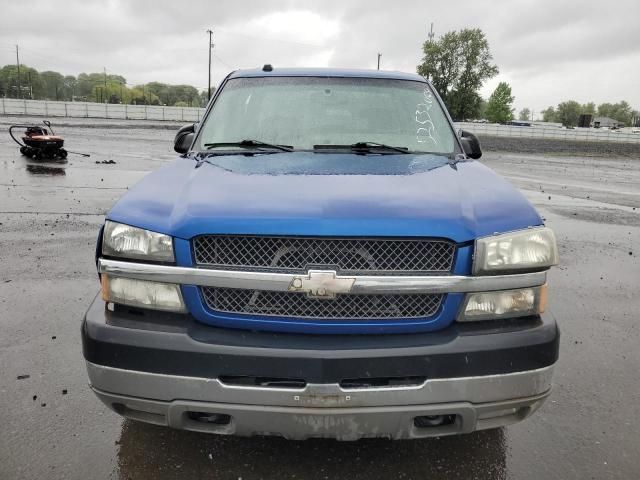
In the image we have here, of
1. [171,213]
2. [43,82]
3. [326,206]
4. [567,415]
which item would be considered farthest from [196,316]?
[43,82]

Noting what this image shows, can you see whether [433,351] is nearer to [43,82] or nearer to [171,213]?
[171,213]

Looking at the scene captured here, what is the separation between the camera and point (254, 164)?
3070 mm

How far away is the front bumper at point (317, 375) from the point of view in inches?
86.8

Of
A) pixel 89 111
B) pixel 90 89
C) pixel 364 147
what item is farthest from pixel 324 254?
pixel 90 89

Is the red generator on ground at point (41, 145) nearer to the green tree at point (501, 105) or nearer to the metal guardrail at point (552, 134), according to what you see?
the metal guardrail at point (552, 134)

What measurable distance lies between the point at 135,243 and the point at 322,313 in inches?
34.0

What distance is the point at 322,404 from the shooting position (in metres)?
2.21

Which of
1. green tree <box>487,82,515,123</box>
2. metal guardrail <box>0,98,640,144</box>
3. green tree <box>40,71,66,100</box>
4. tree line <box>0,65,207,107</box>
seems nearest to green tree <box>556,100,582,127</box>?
green tree <box>487,82,515,123</box>

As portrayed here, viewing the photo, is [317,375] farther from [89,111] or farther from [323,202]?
[89,111]

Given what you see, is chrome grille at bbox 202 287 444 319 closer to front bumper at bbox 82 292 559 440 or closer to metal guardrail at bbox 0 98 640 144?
front bumper at bbox 82 292 559 440

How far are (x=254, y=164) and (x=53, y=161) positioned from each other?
13743mm

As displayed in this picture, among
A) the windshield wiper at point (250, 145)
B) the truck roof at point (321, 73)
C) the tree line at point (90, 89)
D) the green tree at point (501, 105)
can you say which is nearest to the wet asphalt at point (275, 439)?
the windshield wiper at point (250, 145)

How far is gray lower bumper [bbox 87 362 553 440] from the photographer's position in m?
2.20

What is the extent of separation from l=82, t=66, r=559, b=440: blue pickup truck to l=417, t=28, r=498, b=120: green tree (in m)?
87.5
